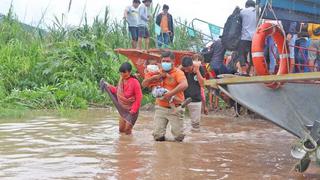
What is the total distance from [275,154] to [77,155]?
2.53 m

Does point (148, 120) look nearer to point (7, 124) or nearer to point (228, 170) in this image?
point (7, 124)

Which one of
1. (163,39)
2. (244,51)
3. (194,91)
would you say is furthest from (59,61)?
(244,51)

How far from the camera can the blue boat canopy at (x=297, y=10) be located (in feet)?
28.0

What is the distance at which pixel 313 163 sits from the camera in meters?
6.78

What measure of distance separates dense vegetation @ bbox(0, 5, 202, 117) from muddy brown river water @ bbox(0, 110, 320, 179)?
3154 millimetres

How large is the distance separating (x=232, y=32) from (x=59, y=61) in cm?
764

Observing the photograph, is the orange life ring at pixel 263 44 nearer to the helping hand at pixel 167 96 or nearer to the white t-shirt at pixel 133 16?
the helping hand at pixel 167 96

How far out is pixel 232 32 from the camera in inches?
390

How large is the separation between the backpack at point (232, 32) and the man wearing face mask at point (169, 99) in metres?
1.80

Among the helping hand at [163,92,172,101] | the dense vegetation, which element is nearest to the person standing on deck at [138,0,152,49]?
the dense vegetation

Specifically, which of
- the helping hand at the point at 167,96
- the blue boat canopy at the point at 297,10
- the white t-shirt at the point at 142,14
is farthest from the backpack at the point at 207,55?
the helping hand at the point at 167,96

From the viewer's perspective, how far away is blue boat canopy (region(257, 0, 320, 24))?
8547 mm

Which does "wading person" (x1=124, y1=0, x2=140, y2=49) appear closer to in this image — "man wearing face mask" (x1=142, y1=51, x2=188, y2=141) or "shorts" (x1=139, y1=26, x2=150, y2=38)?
"shorts" (x1=139, y1=26, x2=150, y2=38)

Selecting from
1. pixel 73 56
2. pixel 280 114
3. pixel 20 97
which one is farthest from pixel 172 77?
pixel 73 56
